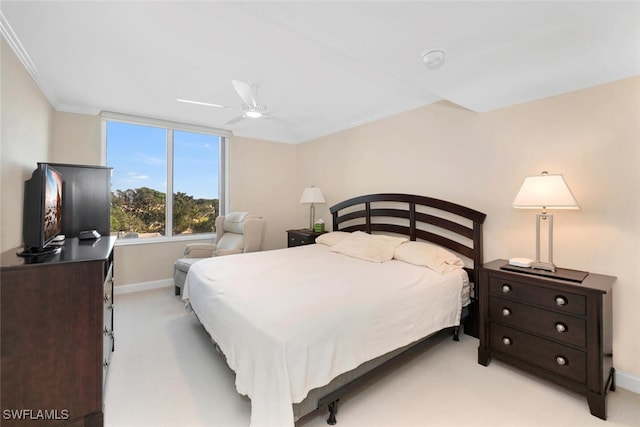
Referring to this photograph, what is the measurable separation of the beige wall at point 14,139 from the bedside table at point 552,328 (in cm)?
361

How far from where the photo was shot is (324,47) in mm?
2051

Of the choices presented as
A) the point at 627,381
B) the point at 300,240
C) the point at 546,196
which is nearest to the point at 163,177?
the point at 300,240

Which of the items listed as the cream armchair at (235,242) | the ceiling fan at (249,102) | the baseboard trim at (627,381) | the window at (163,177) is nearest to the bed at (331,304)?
the cream armchair at (235,242)

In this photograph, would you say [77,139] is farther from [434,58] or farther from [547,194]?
[547,194]

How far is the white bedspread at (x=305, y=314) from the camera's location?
1.35 meters

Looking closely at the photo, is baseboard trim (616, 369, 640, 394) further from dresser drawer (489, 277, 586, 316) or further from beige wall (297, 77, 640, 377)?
dresser drawer (489, 277, 586, 316)

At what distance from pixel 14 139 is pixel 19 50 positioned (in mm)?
706

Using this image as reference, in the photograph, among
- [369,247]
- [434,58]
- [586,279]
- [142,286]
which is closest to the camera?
[434,58]

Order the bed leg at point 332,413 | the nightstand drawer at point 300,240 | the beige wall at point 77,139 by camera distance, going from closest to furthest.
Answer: the bed leg at point 332,413 → the beige wall at point 77,139 → the nightstand drawer at point 300,240

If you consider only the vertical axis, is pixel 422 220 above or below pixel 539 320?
above

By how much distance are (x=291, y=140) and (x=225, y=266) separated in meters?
3.35

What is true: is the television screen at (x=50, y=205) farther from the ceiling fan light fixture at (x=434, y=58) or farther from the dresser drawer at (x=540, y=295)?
the dresser drawer at (x=540, y=295)

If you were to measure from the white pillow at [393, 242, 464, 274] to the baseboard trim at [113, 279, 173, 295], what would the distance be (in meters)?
3.46

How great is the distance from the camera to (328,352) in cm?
149
